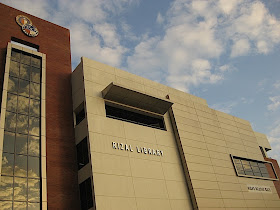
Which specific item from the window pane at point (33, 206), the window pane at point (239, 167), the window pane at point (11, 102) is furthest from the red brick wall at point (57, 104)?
the window pane at point (239, 167)

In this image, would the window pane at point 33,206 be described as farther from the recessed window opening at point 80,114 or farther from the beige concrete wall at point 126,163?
the recessed window opening at point 80,114

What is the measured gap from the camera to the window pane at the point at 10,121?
977 inches

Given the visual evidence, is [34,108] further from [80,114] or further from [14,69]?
[80,114]

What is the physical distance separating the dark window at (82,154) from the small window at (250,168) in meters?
23.5

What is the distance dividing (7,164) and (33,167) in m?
2.22

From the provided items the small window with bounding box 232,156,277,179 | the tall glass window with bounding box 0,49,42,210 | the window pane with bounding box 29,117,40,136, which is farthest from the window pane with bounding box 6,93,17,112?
the small window with bounding box 232,156,277,179

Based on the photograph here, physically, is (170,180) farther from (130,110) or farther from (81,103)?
(81,103)

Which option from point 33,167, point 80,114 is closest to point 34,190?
point 33,167

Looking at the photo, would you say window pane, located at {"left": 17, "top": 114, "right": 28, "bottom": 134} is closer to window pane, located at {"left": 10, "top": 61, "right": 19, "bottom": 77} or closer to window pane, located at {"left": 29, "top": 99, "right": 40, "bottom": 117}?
window pane, located at {"left": 29, "top": 99, "right": 40, "bottom": 117}

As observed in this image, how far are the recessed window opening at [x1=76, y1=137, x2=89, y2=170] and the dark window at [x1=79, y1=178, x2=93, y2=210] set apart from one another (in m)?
1.93

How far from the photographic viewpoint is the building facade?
2480 cm

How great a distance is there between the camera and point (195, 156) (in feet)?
117

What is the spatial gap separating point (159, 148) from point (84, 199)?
Result: 1054cm

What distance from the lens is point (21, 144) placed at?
2472cm
